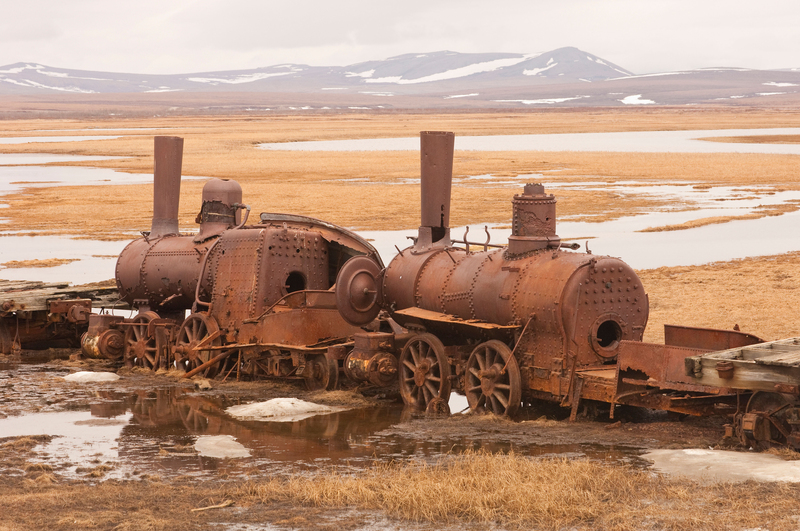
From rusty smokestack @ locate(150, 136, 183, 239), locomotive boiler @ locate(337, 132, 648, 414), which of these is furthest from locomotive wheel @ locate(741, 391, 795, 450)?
rusty smokestack @ locate(150, 136, 183, 239)

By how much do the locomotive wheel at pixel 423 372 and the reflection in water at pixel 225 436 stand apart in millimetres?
322

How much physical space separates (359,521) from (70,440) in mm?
5201

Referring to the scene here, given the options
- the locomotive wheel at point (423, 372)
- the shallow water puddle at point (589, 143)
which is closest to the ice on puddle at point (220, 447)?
the locomotive wheel at point (423, 372)

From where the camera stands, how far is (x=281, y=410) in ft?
46.8

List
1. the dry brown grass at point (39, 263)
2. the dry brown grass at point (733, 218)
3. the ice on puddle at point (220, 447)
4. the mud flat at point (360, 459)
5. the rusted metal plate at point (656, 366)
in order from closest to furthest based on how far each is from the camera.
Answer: the mud flat at point (360, 459) → the rusted metal plate at point (656, 366) → the ice on puddle at point (220, 447) → the dry brown grass at point (39, 263) → the dry brown grass at point (733, 218)

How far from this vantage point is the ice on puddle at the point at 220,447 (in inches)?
468

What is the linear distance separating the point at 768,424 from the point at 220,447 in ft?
19.8

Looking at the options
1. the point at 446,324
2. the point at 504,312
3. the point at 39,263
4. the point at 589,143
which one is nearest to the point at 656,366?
the point at 504,312

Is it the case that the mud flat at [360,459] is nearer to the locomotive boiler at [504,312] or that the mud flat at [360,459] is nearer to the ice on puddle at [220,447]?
the ice on puddle at [220,447]

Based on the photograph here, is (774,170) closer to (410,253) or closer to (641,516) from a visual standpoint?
(410,253)

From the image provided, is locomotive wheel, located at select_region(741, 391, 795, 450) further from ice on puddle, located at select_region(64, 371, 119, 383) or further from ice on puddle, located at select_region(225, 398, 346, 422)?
ice on puddle, located at select_region(64, 371, 119, 383)

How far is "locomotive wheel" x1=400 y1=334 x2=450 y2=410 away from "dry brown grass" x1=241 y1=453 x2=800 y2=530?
139 inches

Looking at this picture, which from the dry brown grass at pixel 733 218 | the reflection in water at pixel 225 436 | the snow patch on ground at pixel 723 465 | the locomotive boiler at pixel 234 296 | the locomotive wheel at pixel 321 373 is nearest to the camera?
the snow patch on ground at pixel 723 465

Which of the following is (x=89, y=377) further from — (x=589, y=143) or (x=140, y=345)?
(x=589, y=143)
